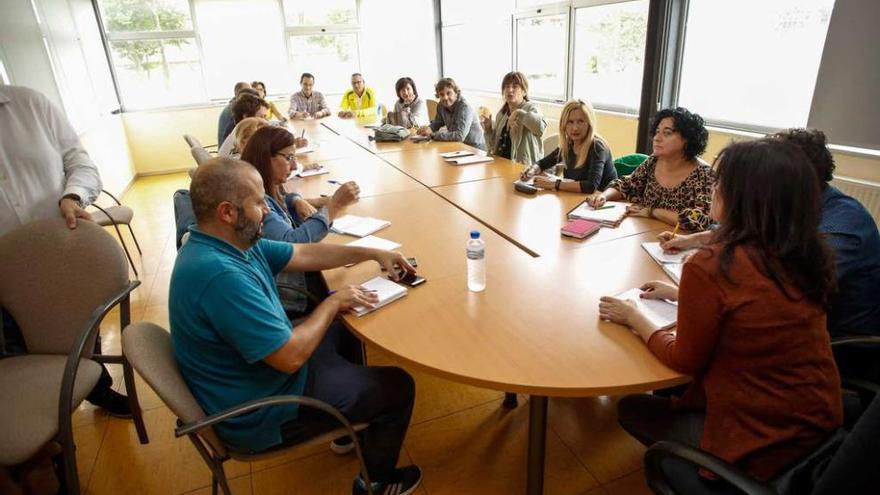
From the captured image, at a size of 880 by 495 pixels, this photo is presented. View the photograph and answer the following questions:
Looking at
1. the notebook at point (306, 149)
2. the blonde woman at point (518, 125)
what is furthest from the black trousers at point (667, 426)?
the notebook at point (306, 149)

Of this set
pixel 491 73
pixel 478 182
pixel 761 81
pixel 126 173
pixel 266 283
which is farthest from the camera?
pixel 491 73

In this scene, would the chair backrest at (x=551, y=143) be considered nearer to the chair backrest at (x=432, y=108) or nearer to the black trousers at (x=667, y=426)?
the chair backrest at (x=432, y=108)

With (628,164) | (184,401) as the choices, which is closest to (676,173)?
(628,164)

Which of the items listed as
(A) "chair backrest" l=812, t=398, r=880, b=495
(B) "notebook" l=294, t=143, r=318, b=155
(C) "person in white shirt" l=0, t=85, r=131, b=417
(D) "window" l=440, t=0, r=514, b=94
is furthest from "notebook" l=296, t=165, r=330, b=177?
(D) "window" l=440, t=0, r=514, b=94

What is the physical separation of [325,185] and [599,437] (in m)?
2.22

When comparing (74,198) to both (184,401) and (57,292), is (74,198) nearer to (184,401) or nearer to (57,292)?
(57,292)

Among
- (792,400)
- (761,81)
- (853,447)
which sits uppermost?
(761,81)

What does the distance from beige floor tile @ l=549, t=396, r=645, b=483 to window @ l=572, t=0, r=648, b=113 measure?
10.7 ft

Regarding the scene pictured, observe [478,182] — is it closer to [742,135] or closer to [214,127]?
[742,135]

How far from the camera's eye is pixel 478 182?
10.0 ft

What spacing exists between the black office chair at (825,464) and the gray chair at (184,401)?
2.65ft

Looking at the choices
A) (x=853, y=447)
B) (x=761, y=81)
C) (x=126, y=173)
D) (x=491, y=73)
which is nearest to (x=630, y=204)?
(x=853, y=447)

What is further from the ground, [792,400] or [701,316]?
[701,316]

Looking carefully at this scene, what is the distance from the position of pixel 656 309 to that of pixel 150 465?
6.71 ft
